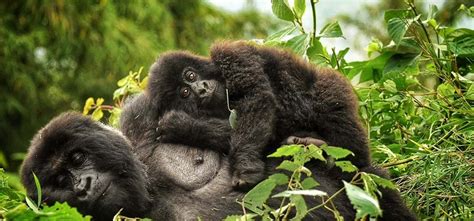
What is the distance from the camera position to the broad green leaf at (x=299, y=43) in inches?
144

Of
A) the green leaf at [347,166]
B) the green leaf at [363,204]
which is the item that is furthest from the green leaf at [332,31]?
the green leaf at [363,204]

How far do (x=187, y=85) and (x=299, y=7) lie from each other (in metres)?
0.60

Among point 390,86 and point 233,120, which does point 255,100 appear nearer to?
point 233,120

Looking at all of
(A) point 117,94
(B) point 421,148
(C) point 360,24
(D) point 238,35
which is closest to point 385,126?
(B) point 421,148

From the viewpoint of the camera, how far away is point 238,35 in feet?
32.6

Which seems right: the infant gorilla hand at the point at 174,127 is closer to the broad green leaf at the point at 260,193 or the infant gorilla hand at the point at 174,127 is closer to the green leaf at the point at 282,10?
the green leaf at the point at 282,10

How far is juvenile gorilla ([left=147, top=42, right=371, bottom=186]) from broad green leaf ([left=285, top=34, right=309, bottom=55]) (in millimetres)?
224

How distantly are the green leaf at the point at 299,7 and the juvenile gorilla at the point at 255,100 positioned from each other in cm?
28

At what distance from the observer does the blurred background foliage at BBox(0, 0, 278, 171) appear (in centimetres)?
872

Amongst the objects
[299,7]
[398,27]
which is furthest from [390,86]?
[299,7]

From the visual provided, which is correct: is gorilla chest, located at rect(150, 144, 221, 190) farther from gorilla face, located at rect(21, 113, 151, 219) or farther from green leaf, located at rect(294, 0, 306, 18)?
green leaf, located at rect(294, 0, 306, 18)

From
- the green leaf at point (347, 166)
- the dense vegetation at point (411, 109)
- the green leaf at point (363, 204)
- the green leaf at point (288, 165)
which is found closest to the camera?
the green leaf at point (363, 204)

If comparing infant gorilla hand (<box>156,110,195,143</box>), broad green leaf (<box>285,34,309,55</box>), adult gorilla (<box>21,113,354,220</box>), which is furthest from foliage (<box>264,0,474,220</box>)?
Result: infant gorilla hand (<box>156,110,195,143</box>)

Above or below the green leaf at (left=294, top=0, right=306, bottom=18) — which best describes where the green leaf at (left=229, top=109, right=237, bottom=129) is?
below
